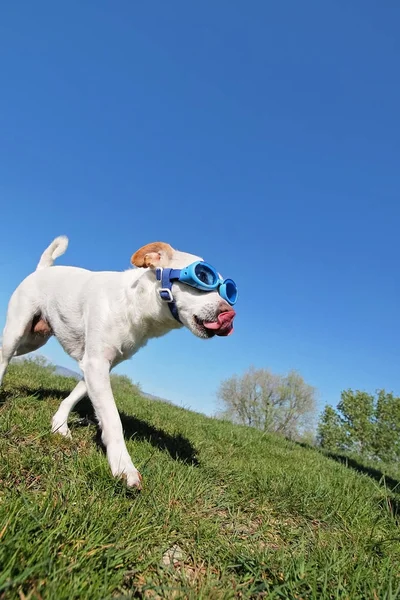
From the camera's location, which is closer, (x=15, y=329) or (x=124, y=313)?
(x=124, y=313)

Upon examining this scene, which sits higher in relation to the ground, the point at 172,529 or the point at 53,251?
the point at 53,251

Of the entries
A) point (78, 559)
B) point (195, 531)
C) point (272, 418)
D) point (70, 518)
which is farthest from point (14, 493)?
point (272, 418)

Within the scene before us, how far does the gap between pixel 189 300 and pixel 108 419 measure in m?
1.42

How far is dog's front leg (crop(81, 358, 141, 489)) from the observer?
3.00 meters

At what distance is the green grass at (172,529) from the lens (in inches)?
69.2

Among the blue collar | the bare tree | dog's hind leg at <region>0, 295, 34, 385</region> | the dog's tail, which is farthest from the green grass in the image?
the bare tree

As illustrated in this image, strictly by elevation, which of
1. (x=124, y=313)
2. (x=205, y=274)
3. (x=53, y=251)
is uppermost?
(x=53, y=251)

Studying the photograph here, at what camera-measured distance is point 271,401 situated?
48969mm

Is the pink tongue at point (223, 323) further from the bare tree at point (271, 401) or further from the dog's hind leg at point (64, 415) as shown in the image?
the bare tree at point (271, 401)

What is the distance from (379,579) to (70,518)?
1.96 metres

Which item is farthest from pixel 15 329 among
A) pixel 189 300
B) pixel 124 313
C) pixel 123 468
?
pixel 123 468

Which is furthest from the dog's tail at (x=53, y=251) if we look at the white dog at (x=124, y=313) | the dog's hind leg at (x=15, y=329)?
the white dog at (x=124, y=313)

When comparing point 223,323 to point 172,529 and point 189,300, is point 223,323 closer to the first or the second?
point 189,300

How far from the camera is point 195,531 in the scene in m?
2.55
